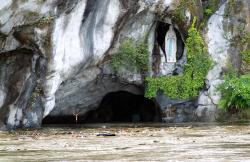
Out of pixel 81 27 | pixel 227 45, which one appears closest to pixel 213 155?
pixel 81 27

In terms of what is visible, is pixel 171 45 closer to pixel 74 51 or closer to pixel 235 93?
pixel 235 93

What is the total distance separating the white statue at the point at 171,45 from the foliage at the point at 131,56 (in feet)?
4.11

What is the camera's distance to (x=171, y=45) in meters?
23.6

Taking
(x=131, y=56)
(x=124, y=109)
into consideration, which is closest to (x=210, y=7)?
(x=131, y=56)

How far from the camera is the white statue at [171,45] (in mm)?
23517

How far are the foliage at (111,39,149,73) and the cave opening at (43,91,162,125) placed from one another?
4328 millimetres

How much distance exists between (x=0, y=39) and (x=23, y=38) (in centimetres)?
86

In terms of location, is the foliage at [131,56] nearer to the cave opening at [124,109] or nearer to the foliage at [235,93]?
the foliage at [235,93]

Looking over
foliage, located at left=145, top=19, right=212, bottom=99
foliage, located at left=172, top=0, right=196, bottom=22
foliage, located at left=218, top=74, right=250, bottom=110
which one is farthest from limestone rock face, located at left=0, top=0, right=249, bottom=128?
foliage, located at left=218, top=74, right=250, bottom=110

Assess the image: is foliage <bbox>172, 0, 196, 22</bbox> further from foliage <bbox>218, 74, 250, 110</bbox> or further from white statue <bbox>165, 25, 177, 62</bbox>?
foliage <bbox>218, 74, 250, 110</bbox>

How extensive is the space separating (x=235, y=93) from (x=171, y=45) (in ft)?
11.1

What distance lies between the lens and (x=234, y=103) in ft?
72.2

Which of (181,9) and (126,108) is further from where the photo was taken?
(126,108)

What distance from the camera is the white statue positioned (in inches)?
926
